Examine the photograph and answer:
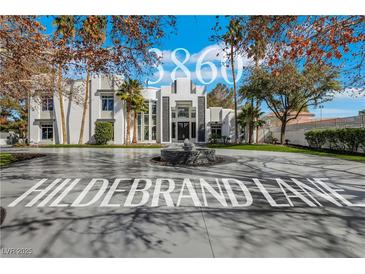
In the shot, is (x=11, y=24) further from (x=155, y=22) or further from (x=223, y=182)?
(x=223, y=182)

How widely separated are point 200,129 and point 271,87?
858 centimetres

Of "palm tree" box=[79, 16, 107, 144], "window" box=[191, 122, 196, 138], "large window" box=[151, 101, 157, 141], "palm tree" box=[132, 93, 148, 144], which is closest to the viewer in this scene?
"palm tree" box=[79, 16, 107, 144]

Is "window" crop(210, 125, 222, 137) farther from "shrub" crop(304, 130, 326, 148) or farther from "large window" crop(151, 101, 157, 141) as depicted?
"shrub" crop(304, 130, 326, 148)

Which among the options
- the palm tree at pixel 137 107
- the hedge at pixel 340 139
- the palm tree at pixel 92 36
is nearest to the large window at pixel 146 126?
the palm tree at pixel 137 107

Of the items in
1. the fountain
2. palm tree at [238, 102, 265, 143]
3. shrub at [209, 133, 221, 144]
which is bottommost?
the fountain

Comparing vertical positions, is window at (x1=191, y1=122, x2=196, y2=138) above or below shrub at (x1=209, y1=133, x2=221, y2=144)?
above

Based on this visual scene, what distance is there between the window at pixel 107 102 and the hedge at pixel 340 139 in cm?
1959

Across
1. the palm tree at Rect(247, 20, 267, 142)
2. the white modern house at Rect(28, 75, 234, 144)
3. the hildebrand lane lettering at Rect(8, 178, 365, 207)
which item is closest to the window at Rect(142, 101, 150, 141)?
the white modern house at Rect(28, 75, 234, 144)

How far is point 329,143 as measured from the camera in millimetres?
15352

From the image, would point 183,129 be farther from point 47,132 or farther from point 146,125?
point 47,132

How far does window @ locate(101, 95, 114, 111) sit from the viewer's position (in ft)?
73.7

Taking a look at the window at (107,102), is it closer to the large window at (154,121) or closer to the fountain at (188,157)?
the large window at (154,121)

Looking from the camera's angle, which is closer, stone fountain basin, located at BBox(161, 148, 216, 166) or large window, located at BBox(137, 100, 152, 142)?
stone fountain basin, located at BBox(161, 148, 216, 166)
